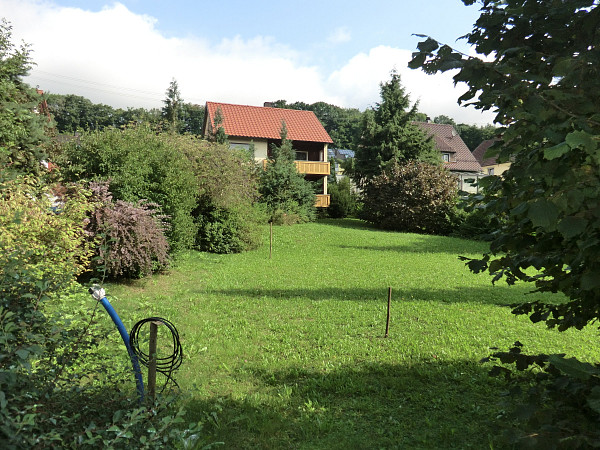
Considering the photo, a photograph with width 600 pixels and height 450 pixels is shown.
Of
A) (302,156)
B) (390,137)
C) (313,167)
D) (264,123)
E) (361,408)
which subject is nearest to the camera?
(361,408)

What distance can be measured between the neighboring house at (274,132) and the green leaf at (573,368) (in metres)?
28.4

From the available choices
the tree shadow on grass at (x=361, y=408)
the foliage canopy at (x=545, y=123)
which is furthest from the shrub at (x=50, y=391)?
the foliage canopy at (x=545, y=123)

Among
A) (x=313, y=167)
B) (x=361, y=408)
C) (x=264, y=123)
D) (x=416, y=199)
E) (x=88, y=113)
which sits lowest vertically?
(x=361, y=408)

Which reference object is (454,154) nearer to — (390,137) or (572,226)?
(390,137)

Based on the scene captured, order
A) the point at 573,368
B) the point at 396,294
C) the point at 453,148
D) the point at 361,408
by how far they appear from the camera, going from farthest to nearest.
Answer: the point at 453,148 → the point at 396,294 → the point at 361,408 → the point at 573,368

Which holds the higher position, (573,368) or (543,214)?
(543,214)

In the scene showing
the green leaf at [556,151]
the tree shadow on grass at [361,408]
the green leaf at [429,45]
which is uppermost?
the green leaf at [429,45]

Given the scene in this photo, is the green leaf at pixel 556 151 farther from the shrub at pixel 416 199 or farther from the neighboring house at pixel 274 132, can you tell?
the neighboring house at pixel 274 132

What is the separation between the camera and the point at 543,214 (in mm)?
1593

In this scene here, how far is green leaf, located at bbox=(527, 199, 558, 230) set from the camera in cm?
157

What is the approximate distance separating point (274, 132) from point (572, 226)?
3281 centimetres

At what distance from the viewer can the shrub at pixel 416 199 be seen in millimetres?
23234

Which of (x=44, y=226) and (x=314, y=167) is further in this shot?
(x=314, y=167)

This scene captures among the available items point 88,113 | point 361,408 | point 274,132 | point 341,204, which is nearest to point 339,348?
point 361,408
